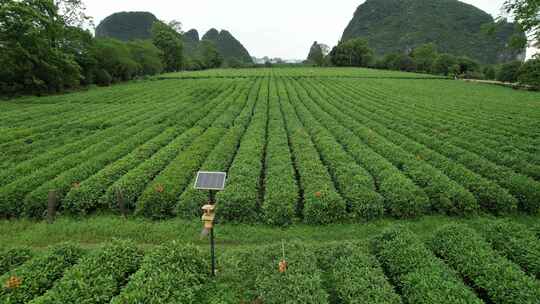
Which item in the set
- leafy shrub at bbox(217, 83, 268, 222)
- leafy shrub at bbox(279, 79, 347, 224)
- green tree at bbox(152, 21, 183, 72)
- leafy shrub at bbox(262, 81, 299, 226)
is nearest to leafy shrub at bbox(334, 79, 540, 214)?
leafy shrub at bbox(279, 79, 347, 224)

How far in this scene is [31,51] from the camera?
31.5 meters

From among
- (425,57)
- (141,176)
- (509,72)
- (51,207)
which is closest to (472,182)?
(141,176)

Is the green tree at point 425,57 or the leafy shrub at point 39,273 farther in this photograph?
the green tree at point 425,57

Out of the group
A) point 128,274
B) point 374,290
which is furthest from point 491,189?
point 128,274

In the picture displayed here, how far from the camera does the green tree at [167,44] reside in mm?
83438

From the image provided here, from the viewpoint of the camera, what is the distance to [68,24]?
44219 mm

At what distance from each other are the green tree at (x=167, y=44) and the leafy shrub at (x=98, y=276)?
90.3 m

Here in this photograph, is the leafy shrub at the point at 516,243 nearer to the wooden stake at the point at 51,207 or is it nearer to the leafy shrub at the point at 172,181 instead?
the leafy shrub at the point at 172,181

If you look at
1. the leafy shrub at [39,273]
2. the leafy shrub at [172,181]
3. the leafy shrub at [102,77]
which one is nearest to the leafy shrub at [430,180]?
the leafy shrub at [172,181]

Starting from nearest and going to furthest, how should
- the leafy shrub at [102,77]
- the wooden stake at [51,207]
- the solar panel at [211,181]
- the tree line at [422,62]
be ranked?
the solar panel at [211,181]
the wooden stake at [51,207]
the leafy shrub at [102,77]
the tree line at [422,62]

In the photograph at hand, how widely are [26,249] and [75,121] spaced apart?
16.3 meters

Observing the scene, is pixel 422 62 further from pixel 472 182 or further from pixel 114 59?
pixel 472 182

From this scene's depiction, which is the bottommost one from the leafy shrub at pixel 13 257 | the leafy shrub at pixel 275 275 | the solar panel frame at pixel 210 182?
the leafy shrub at pixel 275 275

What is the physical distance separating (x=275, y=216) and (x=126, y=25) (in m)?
237
